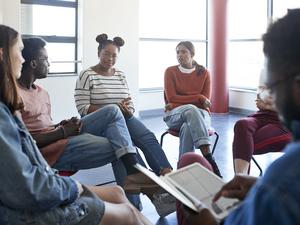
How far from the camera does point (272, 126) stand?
9.75 feet

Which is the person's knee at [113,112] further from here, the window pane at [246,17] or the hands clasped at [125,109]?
the window pane at [246,17]

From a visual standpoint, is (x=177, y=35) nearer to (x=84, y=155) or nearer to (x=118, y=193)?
(x=84, y=155)

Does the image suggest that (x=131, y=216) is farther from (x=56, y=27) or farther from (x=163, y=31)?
(x=163, y=31)

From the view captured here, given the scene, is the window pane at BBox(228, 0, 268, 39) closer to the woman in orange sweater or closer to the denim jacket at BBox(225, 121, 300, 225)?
the woman in orange sweater

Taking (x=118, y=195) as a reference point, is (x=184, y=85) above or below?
above

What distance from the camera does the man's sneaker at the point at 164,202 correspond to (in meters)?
2.51

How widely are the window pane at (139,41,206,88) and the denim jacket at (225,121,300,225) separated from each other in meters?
5.83

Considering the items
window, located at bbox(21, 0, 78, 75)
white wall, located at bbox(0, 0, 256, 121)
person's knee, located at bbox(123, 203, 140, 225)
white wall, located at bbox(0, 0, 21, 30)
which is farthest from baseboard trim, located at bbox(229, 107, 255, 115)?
person's knee, located at bbox(123, 203, 140, 225)

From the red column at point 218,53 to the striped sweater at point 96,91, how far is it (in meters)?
3.67

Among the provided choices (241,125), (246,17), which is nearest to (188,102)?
(241,125)

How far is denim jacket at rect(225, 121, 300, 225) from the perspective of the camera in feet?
2.27

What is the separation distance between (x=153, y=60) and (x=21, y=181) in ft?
18.0

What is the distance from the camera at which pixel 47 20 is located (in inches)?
206

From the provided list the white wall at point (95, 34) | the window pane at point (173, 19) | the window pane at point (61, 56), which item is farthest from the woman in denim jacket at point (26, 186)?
the window pane at point (173, 19)
